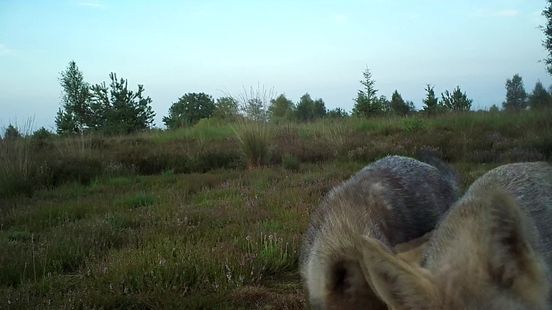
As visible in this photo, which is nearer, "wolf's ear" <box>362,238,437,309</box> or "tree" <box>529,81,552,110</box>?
"wolf's ear" <box>362,238,437,309</box>

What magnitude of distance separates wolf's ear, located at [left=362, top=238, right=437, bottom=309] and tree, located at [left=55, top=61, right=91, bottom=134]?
45733 millimetres

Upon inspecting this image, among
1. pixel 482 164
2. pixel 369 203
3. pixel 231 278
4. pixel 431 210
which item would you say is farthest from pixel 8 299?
pixel 482 164

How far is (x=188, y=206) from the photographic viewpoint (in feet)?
25.2

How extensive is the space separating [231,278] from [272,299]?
480 mm

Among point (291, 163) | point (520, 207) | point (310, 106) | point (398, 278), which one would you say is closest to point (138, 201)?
point (291, 163)

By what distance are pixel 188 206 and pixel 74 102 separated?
43485 mm

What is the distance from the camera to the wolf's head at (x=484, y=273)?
143 centimetres

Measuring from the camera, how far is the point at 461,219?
1.86 m

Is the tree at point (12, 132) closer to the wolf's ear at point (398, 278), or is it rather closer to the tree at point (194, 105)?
the wolf's ear at point (398, 278)

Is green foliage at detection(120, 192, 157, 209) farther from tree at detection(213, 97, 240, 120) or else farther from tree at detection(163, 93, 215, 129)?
tree at detection(163, 93, 215, 129)

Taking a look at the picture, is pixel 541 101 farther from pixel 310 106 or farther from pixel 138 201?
pixel 310 106

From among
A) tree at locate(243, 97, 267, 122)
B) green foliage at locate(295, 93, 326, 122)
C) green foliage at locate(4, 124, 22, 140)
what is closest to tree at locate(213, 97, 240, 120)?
tree at locate(243, 97, 267, 122)

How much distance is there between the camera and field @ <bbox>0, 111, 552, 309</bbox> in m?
4.43

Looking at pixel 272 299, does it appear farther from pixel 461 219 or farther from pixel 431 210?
pixel 461 219
